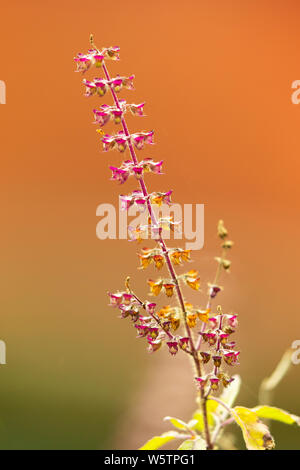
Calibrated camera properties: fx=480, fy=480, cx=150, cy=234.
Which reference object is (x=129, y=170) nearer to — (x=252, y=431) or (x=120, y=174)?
(x=120, y=174)

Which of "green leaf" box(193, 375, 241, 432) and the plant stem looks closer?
the plant stem

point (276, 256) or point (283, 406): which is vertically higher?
point (276, 256)

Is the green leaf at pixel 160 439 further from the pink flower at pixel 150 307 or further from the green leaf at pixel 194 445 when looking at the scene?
the pink flower at pixel 150 307

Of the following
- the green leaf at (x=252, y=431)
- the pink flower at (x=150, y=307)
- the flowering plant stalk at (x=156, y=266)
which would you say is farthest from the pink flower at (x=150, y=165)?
the green leaf at (x=252, y=431)

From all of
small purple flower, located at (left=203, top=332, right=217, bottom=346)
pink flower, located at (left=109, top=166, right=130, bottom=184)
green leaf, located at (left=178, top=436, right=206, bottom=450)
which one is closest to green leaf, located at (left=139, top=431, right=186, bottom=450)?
green leaf, located at (left=178, top=436, right=206, bottom=450)

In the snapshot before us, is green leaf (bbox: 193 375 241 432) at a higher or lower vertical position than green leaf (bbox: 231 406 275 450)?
lower

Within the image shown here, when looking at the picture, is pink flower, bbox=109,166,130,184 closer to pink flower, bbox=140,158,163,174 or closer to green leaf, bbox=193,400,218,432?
pink flower, bbox=140,158,163,174
